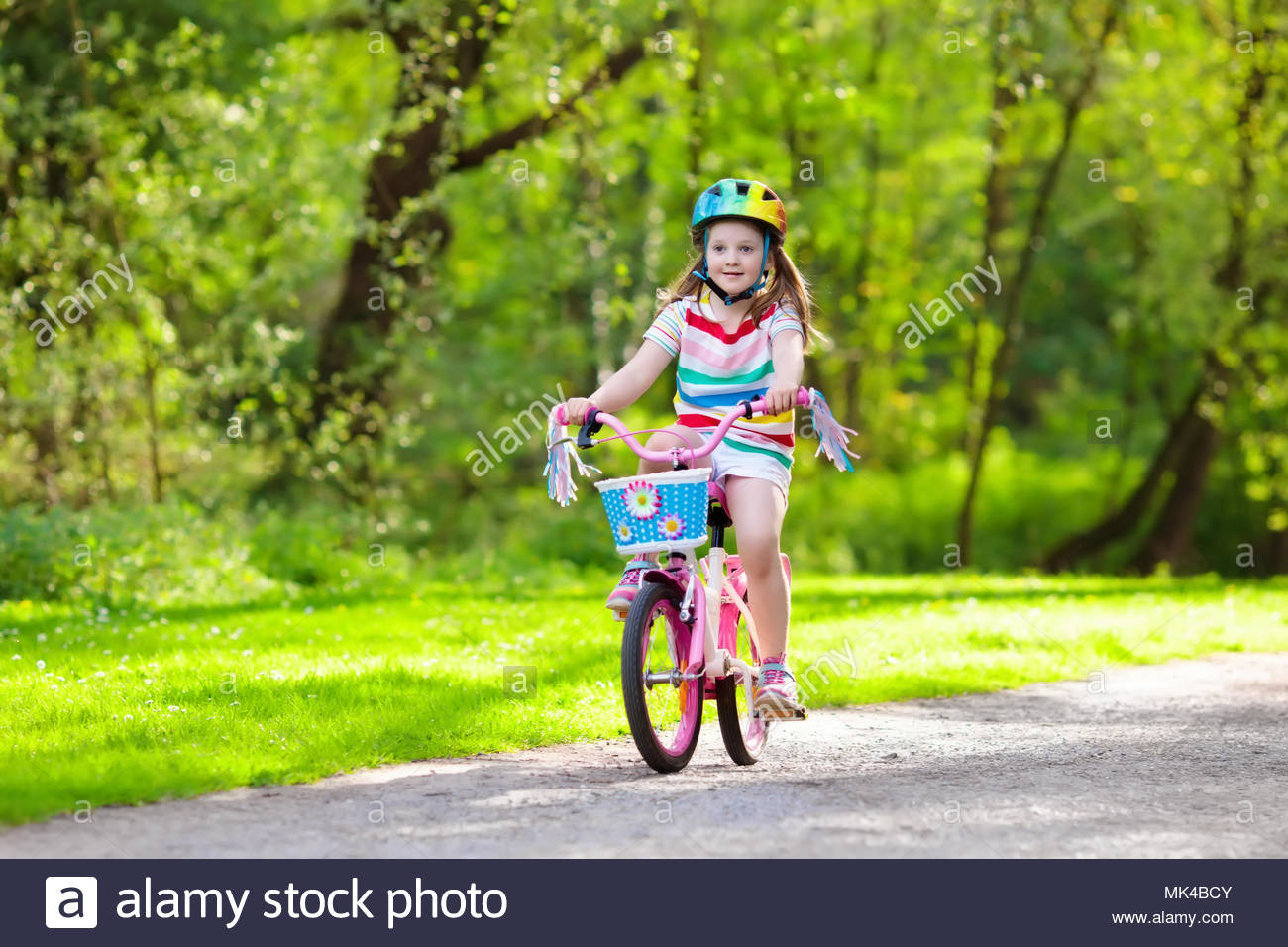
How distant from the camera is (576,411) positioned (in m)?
5.54

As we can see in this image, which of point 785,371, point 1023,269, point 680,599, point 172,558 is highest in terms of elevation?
point 1023,269

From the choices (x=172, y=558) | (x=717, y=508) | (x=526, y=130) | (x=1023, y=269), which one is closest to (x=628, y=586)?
(x=717, y=508)

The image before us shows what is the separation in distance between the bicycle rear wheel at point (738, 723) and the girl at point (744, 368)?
0.11 metres

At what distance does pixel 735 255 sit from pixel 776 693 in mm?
1741

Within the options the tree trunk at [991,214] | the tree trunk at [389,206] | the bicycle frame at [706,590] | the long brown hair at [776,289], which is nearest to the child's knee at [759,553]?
the bicycle frame at [706,590]

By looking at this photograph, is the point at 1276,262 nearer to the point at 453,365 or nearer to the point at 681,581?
the point at 453,365

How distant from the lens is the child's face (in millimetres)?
5755

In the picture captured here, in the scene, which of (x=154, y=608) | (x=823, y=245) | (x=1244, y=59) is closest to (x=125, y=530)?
(x=154, y=608)

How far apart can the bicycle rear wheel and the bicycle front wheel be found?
3.9 inches

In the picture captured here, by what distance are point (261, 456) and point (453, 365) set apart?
4.29 m

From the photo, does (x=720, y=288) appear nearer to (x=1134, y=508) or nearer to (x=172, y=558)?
(x=172, y=558)

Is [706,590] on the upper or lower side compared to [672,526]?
lower

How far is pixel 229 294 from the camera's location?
15758 millimetres

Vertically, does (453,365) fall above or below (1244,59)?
below
